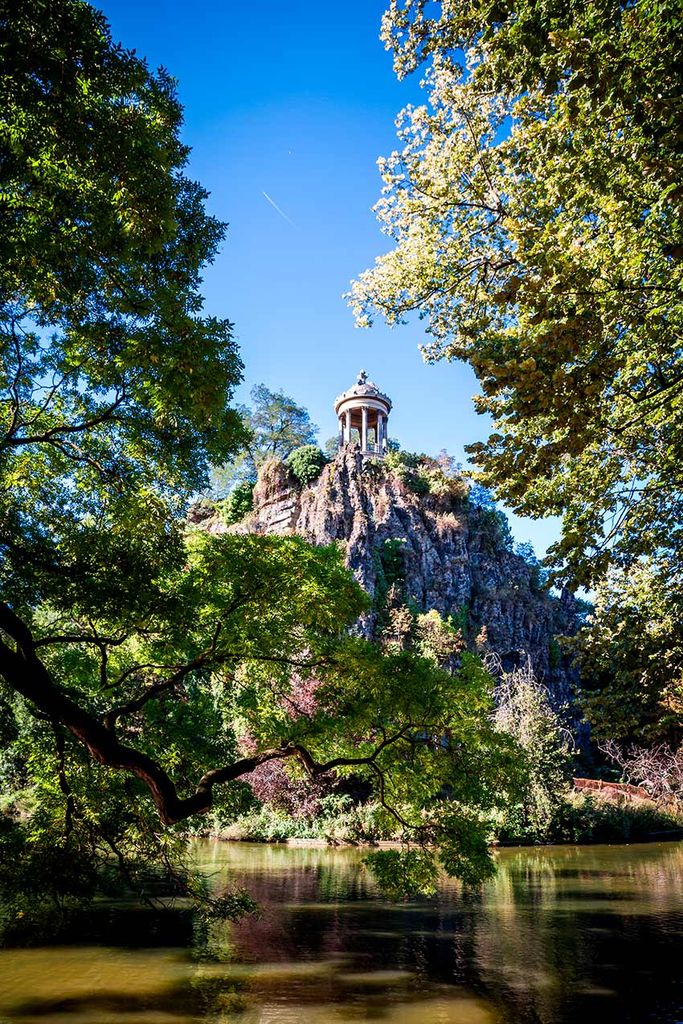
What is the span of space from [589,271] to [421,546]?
3505cm

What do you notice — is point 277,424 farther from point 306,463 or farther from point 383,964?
point 383,964

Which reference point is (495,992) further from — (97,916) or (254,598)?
(97,916)

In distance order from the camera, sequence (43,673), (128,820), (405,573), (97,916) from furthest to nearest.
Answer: (405,573) → (97,916) → (128,820) → (43,673)

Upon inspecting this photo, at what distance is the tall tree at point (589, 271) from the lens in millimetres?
5340

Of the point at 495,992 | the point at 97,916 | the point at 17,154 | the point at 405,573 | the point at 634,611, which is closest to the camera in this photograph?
the point at 17,154

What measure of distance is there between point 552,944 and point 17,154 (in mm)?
14628

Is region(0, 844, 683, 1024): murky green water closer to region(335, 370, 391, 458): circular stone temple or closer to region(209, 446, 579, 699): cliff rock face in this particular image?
region(209, 446, 579, 699): cliff rock face

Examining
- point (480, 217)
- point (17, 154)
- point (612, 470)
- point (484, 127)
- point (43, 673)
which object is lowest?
point (43, 673)

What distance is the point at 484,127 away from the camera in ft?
34.6

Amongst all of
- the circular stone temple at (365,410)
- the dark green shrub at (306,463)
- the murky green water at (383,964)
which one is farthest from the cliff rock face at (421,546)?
the murky green water at (383,964)

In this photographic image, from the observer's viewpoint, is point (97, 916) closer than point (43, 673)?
No

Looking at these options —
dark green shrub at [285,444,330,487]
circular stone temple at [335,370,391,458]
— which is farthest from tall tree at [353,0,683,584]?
circular stone temple at [335,370,391,458]

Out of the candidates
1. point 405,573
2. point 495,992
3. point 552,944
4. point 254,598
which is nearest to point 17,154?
point 254,598

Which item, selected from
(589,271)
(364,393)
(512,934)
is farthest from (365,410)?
(589,271)
